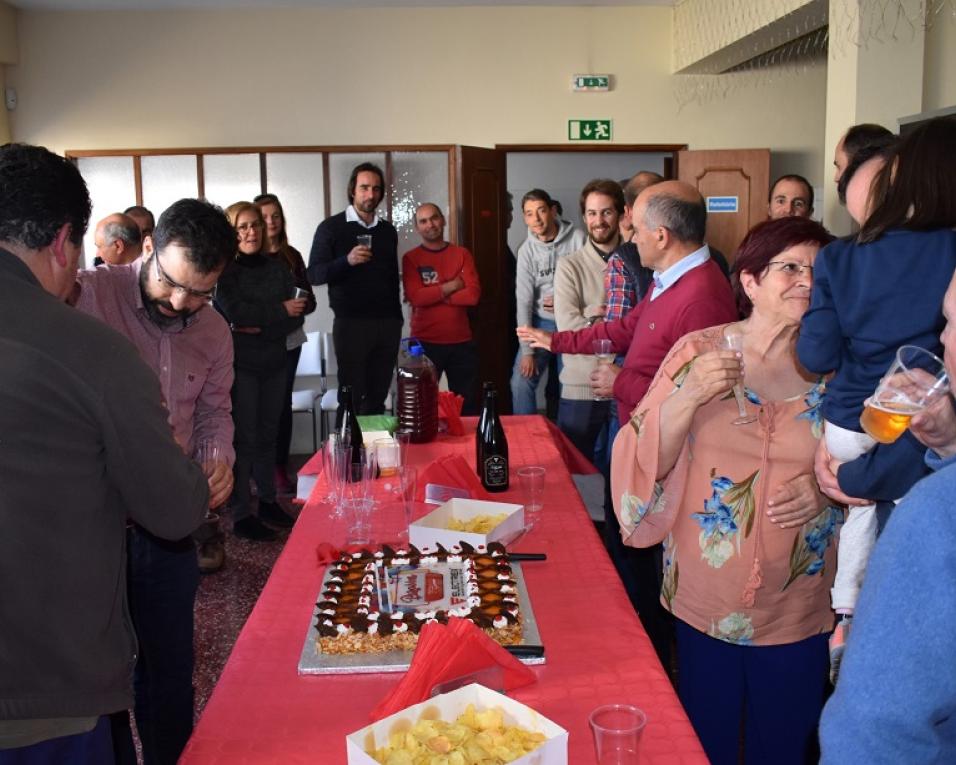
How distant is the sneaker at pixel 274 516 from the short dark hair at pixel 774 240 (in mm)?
3171

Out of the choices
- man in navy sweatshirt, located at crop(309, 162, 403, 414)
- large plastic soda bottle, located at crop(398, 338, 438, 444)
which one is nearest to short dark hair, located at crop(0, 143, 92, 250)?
large plastic soda bottle, located at crop(398, 338, 438, 444)

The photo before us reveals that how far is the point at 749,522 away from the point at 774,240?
60 centimetres

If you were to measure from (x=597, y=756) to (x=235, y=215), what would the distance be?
380 centimetres

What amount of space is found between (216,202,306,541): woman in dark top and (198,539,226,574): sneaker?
0.37 meters

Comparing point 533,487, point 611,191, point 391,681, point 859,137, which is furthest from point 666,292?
point 611,191

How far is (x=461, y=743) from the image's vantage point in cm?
110

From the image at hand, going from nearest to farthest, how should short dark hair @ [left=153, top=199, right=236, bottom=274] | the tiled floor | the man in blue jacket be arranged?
the man in blue jacket, short dark hair @ [left=153, top=199, right=236, bottom=274], the tiled floor

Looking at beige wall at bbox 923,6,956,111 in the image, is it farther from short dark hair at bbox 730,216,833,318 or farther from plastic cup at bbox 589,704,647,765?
plastic cup at bbox 589,704,647,765

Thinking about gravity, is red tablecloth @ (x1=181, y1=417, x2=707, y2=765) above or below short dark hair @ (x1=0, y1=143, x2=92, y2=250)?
below

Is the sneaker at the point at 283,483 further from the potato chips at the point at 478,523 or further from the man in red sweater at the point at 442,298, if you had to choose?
the potato chips at the point at 478,523

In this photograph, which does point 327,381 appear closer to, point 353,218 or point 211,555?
point 353,218

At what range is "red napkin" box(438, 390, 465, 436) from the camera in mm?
3111

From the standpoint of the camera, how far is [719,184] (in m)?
6.98

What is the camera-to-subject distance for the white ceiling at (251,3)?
642 centimetres
